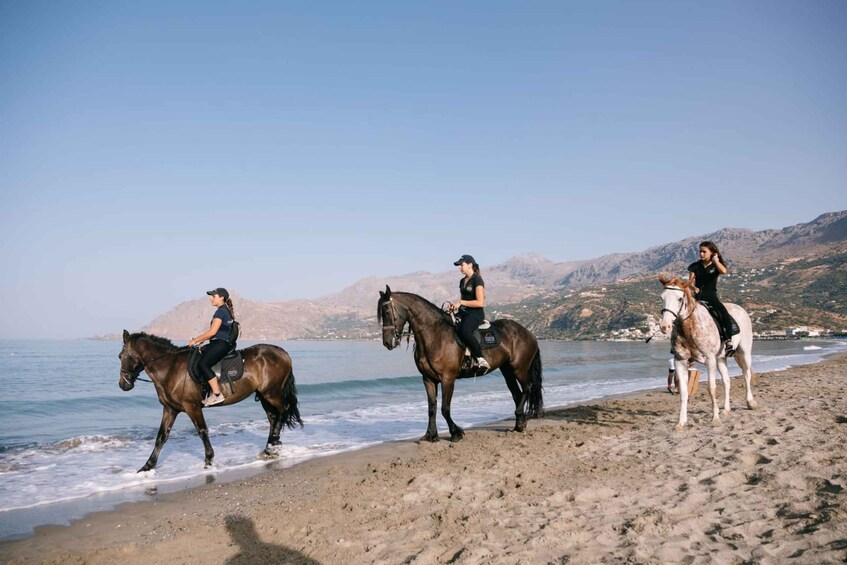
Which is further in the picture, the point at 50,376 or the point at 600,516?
the point at 50,376

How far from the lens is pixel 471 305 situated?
930 cm

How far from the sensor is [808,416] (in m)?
8.57

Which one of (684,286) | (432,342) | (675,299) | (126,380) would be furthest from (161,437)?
(684,286)

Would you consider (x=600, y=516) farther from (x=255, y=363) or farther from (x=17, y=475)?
(x=17, y=475)

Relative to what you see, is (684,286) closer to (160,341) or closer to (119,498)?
(160,341)

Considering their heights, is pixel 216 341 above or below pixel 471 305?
below

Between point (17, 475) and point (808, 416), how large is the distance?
45.9 ft

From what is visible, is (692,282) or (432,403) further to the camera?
(432,403)

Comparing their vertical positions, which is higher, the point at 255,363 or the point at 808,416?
the point at 255,363

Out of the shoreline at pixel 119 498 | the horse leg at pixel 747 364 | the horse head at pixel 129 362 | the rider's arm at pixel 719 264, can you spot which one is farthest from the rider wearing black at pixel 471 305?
the horse head at pixel 129 362

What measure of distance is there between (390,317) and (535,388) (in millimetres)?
3851

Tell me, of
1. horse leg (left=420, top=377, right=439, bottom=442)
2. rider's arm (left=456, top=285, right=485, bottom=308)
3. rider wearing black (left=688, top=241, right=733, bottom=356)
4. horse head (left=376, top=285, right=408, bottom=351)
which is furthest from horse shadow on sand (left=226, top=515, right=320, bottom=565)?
rider wearing black (left=688, top=241, right=733, bottom=356)

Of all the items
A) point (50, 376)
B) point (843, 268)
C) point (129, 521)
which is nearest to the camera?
point (129, 521)

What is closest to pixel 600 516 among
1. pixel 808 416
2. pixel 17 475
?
pixel 808 416
